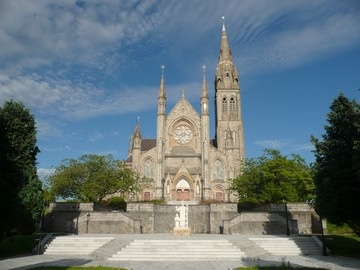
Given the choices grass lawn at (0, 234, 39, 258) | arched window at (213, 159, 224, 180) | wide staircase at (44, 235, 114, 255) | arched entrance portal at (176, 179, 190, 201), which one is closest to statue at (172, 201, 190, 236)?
wide staircase at (44, 235, 114, 255)

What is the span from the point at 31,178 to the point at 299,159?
31.6m

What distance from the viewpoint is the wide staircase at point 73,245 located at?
67.4ft

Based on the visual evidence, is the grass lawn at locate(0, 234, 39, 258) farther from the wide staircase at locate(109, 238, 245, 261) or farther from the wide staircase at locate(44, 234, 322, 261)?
the wide staircase at locate(109, 238, 245, 261)

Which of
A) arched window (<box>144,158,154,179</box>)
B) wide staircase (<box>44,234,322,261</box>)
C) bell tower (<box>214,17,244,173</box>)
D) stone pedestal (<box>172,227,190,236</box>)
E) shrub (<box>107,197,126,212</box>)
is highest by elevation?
bell tower (<box>214,17,244,173</box>)

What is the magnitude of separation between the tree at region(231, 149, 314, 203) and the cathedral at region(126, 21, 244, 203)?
1083 cm

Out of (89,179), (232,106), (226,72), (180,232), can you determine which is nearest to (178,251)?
(180,232)

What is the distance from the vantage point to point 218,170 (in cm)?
5562

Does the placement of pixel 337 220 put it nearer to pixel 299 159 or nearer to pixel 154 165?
Answer: pixel 299 159

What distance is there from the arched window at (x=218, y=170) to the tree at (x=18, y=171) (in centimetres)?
3726

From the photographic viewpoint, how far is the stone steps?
20.2 metres

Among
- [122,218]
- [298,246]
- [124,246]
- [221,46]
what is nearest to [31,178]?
[124,246]

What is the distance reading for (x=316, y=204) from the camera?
1988cm

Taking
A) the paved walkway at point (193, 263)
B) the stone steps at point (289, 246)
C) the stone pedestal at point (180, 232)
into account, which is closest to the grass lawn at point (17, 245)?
the paved walkway at point (193, 263)

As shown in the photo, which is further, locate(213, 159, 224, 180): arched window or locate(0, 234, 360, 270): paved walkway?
locate(213, 159, 224, 180): arched window
